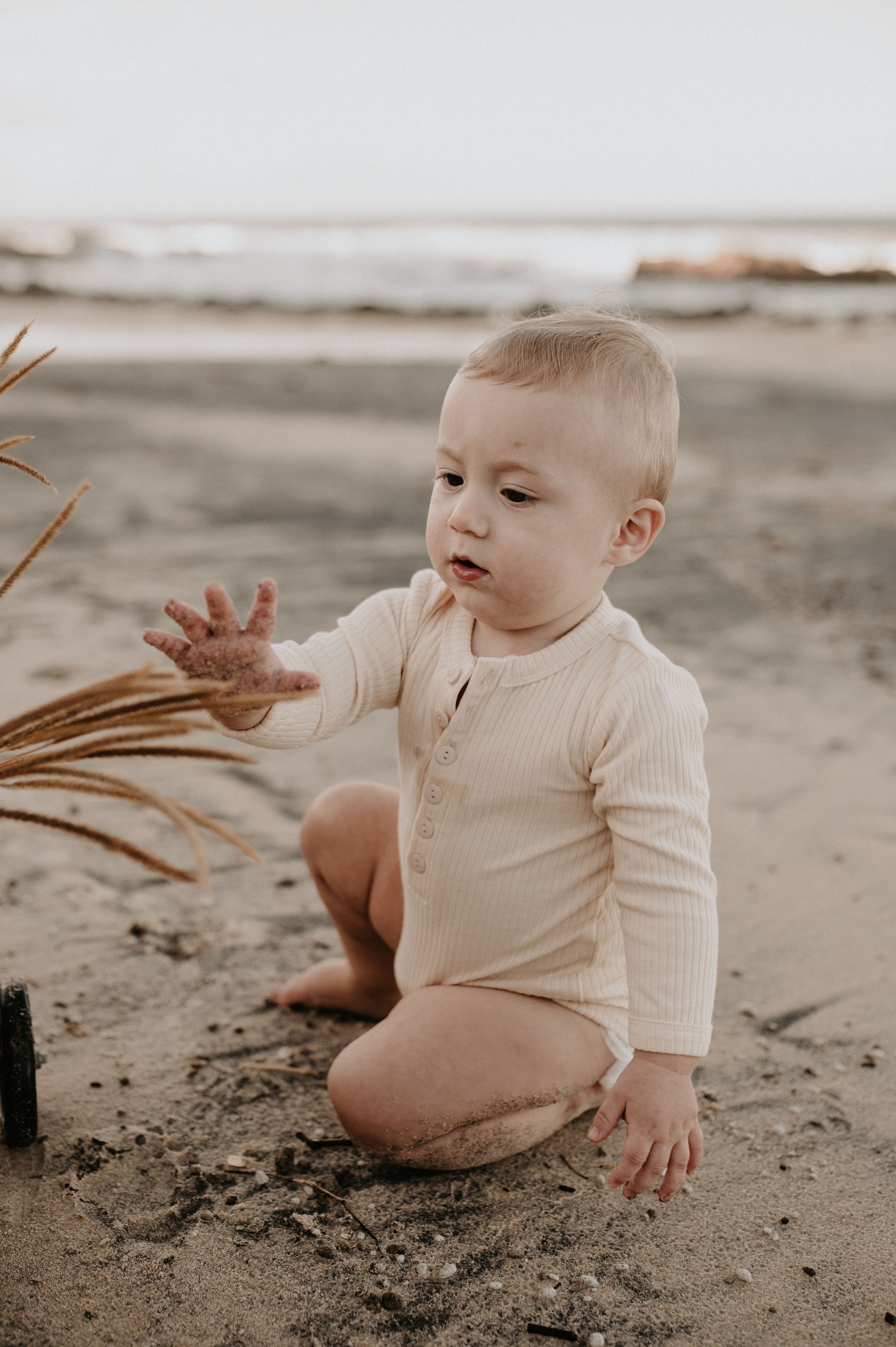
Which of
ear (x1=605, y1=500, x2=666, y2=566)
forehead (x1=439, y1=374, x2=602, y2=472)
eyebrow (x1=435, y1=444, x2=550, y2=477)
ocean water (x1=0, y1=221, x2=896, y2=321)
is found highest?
ocean water (x1=0, y1=221, x2=896, y2=321)

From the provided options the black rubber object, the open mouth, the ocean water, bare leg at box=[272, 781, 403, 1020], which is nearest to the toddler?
the open mouth

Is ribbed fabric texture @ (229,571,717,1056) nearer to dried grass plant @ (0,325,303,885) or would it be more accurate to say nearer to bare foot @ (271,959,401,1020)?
bare foot @ (271,959,401,1020)

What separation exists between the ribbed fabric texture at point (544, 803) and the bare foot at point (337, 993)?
269mm

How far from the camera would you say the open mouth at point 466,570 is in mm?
1571

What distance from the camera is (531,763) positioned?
162 cm

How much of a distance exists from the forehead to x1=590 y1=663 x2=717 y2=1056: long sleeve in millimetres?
329

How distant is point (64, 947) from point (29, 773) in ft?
3.68

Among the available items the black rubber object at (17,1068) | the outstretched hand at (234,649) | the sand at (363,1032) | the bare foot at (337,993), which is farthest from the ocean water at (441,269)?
the black rubber object at (17,1068)

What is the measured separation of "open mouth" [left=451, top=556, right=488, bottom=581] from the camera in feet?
5.16

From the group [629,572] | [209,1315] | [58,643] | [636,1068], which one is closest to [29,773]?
[209,1315]

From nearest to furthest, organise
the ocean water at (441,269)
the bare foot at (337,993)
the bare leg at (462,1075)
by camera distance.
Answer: the bare leg at (462,1075) → the bare foot at (337,993) → the ocean water at (441,269)

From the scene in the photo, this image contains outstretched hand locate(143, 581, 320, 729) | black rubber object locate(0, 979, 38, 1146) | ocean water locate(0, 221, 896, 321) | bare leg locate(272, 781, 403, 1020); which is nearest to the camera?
outstretched hand locate(143, 581, 320, 729)

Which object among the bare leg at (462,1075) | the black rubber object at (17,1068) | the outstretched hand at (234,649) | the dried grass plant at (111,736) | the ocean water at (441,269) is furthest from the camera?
the ocean water at (441,269)

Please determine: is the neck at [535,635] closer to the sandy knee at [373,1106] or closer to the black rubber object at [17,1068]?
the sandy knee at [373,1106]
